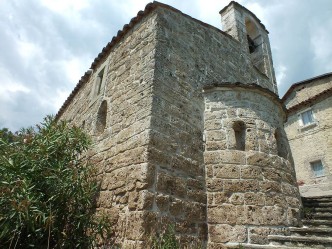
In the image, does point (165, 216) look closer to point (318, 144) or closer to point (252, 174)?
point (252, 174)

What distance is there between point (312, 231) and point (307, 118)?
11.2 meters

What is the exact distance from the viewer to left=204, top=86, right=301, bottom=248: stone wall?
3551 mm

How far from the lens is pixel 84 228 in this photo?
133 inches

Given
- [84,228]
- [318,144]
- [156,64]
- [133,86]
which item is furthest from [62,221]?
[318,144]

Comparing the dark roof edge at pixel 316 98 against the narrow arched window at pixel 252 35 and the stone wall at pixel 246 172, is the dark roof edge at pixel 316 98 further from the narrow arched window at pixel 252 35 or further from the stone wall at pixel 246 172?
the stone wall at pixel 246 172

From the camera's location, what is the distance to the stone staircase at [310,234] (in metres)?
3.25

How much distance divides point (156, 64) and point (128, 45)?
127 centimetres

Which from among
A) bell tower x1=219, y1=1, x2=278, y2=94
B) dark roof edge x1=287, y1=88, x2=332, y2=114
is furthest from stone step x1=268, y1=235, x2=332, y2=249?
dark roof edge x1=287, y1=88, x2=332, y2=114

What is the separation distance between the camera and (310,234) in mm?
3529

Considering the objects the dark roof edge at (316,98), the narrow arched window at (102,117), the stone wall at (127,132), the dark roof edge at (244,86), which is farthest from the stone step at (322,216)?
the dark roof edge at (316,98)

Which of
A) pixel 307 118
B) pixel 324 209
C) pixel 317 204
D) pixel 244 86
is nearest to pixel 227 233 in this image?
pixel 324 209

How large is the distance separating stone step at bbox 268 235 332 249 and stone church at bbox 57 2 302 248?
125 millimetres

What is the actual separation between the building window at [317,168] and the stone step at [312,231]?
32.3ft

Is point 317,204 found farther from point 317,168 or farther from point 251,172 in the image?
point 317,168
